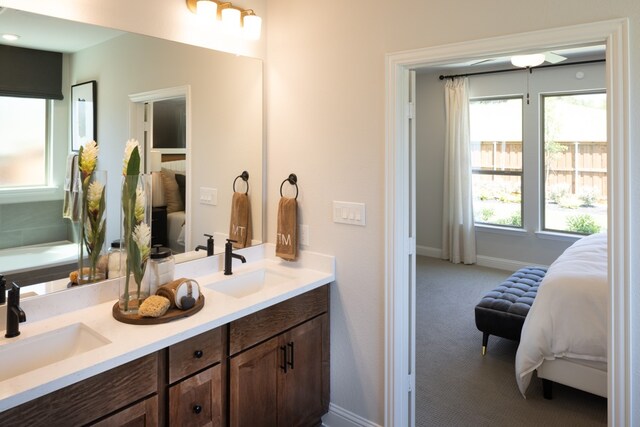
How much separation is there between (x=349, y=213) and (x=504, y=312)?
1.66 metres

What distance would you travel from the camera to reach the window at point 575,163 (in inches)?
210

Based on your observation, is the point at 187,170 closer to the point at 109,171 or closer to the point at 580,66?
the point at 109,171

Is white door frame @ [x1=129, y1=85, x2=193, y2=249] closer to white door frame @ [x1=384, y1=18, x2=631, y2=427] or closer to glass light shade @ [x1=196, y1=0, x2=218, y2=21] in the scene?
glass light shade @ [x1=196, y1=0, x2=218, y2=21]

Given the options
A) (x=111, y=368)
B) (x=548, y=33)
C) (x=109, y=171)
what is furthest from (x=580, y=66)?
(x=111, y=368)

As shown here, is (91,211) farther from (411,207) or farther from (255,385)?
(411,207)

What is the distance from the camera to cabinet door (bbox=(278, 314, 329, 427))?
2184mm

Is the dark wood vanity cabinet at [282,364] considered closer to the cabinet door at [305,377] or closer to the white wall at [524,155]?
the cabinet door at [305,377]

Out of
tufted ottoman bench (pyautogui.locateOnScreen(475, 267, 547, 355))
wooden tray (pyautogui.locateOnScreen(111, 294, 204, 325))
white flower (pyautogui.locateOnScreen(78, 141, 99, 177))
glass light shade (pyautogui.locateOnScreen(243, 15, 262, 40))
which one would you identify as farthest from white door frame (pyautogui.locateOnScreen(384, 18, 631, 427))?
white flower (pyautogui.locateOnScreen(78, 141, 99, 177))

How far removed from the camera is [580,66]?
5.22 m

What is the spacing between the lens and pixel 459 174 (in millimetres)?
6148

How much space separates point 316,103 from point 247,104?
45 cm

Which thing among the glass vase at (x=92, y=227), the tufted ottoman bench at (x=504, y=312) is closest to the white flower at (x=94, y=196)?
the glass vase at (x=92, y=227)

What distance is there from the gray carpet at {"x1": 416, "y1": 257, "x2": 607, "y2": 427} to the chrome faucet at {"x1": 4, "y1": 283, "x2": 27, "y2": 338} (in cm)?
208

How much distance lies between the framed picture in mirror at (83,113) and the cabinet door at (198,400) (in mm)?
1098
